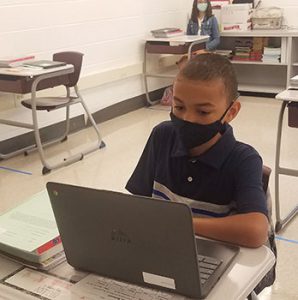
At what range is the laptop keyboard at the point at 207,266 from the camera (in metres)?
0.89

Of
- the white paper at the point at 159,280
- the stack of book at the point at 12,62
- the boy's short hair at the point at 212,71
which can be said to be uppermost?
the boy's short hair at the point at 212,71

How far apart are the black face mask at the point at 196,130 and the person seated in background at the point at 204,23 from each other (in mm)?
4767

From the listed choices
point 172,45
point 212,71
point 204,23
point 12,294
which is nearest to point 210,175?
point 212,71

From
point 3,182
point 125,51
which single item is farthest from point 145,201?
point 125,51

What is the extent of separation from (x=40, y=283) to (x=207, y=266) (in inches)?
13.0

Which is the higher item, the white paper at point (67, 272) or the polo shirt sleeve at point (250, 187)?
the polo shirt sleeve at point (250, 187)

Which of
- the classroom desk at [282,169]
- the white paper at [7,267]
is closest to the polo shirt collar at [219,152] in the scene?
the white paper at [7,267]

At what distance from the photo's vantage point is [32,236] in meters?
1.09

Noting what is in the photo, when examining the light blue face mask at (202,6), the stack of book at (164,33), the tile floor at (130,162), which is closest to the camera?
the tile floor at (130,162)

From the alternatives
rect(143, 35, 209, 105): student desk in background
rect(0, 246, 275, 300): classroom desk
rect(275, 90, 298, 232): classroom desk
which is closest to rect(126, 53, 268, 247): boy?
rect(0, 246, 275, 300): classroom desk

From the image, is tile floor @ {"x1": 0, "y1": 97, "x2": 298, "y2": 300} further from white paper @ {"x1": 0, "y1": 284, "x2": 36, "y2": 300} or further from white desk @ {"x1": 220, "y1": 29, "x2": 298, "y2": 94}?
white paper @ {"x1": 0, "y1": 284, "x2": 36, "y2": 300}

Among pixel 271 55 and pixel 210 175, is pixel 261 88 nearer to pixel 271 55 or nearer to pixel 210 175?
pixel 271 55

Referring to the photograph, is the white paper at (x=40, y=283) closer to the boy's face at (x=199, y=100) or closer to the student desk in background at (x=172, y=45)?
the boy's face at (x=199, y=100)

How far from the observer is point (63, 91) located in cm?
455
